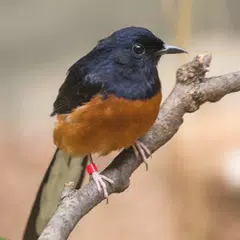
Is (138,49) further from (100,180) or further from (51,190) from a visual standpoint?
(51,190)

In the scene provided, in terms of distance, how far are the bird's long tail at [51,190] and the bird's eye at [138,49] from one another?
297mm

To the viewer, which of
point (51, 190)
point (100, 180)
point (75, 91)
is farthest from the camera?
point (51, 190)

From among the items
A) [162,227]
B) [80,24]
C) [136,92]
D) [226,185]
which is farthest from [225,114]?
[136,92]

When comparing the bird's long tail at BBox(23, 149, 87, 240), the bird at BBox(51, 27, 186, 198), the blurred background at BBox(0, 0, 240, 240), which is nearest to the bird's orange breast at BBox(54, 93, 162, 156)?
the bird at BBox(51, 27, 186, 198)

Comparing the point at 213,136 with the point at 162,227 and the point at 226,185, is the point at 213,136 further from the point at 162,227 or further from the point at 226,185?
Result: the point at 162,227

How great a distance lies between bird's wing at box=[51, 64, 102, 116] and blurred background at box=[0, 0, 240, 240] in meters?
0.88

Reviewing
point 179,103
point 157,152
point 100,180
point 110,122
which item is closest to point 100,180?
point 100,180

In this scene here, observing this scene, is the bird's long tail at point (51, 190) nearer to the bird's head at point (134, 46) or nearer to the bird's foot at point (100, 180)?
the bird's foot at point (100, 180)

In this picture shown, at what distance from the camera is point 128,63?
1189 mm

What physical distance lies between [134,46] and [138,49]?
0.04 ft

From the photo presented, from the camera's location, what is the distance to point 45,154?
8.33 feet

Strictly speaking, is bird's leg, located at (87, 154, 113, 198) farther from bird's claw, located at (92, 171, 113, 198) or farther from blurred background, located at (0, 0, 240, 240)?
blurred background, located at (0, 0, 240, 240)

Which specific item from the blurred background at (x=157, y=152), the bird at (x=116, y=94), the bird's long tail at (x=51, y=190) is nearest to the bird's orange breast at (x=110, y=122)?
the bird at (x=116, y=94)

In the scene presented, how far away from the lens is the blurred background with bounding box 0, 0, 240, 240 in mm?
2203
